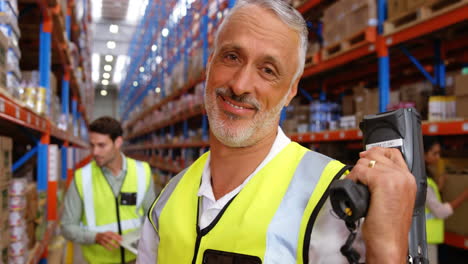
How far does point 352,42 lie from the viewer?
15.1 ft

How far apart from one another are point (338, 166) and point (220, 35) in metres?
0.64

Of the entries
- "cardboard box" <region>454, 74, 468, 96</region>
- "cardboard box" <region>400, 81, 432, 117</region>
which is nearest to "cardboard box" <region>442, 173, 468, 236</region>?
"cardboard box" <region>400, 81, 432, 117</region>

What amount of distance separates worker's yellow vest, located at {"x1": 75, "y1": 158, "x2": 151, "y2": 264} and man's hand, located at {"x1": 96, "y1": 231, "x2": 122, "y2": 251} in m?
0.19

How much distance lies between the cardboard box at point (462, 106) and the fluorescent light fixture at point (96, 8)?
1927 cm

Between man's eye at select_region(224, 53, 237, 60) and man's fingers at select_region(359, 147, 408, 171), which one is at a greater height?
man's eye at select_region(224, 53, 237, 60)

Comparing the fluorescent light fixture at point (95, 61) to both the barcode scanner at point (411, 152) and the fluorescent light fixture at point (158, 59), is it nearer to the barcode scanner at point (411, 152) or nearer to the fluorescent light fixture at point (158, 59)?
the fluorescent light fixture at point (158, 59)

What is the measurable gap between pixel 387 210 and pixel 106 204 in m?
2.76

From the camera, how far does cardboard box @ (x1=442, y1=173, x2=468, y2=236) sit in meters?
3.92

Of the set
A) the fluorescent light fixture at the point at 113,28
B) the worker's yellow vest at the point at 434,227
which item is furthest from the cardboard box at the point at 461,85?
the fluorescent light fixture at the point at 113,28

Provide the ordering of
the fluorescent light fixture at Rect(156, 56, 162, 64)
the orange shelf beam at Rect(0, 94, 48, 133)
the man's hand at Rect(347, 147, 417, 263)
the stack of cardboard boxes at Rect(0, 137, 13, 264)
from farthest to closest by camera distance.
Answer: the fluorescent light fixture at Rect(156, 56, 162, 64) → the stack of cardboard boxes at Rect(0, 137, 13, 264) → the orange shelf beam at Rect(0, 94, 48, 133) → the man's hand at Rect(347, 147, 417, 263)

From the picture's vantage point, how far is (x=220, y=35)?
58.8 inches

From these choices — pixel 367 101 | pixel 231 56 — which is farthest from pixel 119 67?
pixel 231 56

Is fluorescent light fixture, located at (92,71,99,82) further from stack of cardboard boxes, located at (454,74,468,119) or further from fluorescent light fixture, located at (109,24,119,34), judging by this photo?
stack of cardboard boxes, located at (454,74,468,119)

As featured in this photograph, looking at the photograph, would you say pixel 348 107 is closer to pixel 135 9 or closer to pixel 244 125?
pixel 244 125
